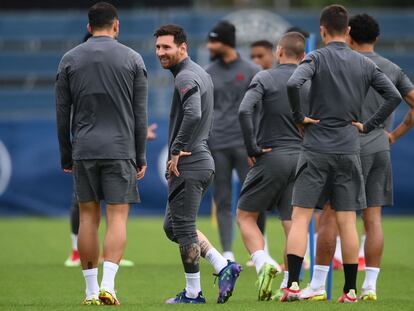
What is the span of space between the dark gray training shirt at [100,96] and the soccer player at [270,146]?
1303 millimetres

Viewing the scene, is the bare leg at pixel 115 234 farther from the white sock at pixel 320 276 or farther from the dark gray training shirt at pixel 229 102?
the dark gray training shirt at pixel 229 102

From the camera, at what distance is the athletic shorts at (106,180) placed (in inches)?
312

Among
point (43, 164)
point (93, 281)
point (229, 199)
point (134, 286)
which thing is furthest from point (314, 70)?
point (43, 164)

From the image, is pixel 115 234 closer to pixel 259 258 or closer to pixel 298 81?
pixel 259 258

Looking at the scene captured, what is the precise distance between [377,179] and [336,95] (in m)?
1.12

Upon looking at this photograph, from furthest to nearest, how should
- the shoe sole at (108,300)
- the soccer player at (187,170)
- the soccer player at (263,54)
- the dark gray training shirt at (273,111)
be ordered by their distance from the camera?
the soccer player at (263,54) → the dark gray training shirt at (273,111) → the soccer player at (187,170) → the shoe sole at (108,300)

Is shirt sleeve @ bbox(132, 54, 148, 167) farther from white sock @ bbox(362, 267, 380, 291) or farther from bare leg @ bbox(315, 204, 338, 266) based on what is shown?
white sock @ bbox(362, 267, 380, 291)

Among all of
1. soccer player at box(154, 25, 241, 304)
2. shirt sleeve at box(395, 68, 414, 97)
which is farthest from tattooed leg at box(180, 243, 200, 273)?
shirt sleeve at box(395, 68, 414, 97)

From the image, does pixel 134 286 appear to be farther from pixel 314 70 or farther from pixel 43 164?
pixel 43 164

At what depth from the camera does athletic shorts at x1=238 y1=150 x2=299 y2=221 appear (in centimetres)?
900

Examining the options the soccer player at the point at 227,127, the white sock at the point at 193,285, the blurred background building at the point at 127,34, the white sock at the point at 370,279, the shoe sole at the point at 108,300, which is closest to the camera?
the shoe sole at the point at 108,300

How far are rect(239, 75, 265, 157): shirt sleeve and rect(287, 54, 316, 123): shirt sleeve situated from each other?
0.90 meters

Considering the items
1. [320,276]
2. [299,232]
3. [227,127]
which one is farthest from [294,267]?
[227,127]

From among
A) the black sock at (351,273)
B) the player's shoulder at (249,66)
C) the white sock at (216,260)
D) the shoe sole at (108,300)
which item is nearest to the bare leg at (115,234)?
the shoe sole at (108,300)
